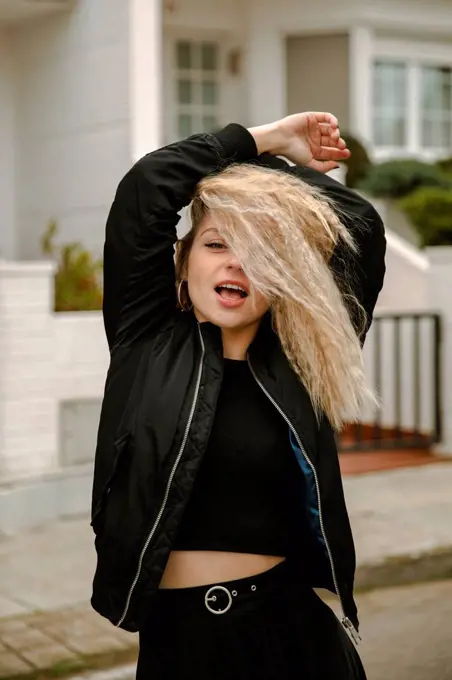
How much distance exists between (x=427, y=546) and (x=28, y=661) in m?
2.69

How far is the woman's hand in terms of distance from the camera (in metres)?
3.01

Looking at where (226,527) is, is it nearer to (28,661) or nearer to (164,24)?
(28,661)

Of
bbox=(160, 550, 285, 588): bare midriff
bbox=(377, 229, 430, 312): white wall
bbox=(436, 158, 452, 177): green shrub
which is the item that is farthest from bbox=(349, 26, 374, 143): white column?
bbox=(160, 550, 285, 588): bare midriff

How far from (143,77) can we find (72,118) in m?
0.91

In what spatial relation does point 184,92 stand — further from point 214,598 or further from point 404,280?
point 214,598

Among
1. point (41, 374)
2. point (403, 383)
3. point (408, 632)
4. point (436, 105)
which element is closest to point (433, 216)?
point (403, 383)

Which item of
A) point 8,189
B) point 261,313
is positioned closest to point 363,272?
point 261,313

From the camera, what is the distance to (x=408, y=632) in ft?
18.5

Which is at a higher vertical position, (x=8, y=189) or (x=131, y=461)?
(x=8, y=189)

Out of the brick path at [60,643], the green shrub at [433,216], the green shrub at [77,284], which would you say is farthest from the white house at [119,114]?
the brick path at [60,643]

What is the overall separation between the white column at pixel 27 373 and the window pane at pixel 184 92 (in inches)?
236

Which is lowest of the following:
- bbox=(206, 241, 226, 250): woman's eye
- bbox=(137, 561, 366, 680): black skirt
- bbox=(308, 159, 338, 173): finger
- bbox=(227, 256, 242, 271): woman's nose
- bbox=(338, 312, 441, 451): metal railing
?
bbox=(338, 312, 441, 451): metal railing

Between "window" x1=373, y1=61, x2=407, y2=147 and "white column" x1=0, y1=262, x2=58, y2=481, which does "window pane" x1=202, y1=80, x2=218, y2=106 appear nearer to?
"window" x1=373, y1=61, x2=407, y2=147

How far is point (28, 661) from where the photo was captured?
16.1 ft
